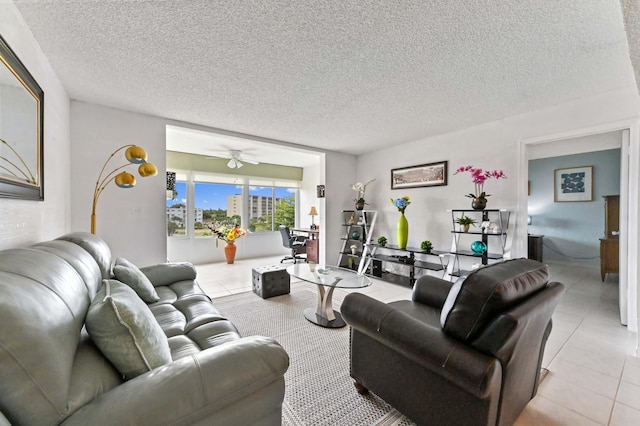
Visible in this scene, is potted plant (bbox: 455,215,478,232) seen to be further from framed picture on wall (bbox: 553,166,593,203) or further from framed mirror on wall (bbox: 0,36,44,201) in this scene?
framed mirror on wall (bbox: 0,36,44,201)

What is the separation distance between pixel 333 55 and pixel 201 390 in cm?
224

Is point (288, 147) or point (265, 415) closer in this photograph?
point (265, 415)

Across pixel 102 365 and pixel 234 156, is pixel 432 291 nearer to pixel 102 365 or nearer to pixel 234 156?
pixel 102 365

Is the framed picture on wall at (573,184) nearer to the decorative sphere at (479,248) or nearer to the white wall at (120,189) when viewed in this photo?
the decorative sphere at (479,248)

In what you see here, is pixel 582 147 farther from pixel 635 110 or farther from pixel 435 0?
pixel 435 0

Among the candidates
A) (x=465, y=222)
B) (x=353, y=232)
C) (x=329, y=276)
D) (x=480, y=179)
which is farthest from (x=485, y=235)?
(x=353, y=232)

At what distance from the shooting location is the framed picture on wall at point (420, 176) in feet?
13.8

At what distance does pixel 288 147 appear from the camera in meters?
4.63

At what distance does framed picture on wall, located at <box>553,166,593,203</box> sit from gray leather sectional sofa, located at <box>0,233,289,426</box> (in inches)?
284

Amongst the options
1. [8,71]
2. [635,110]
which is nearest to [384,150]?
[635,110]

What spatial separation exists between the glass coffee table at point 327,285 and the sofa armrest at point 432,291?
0.60 metres

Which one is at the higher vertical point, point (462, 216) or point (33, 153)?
point (33, 153)

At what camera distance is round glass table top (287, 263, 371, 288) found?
261 cm

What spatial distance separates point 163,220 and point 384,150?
3944 millimetres
